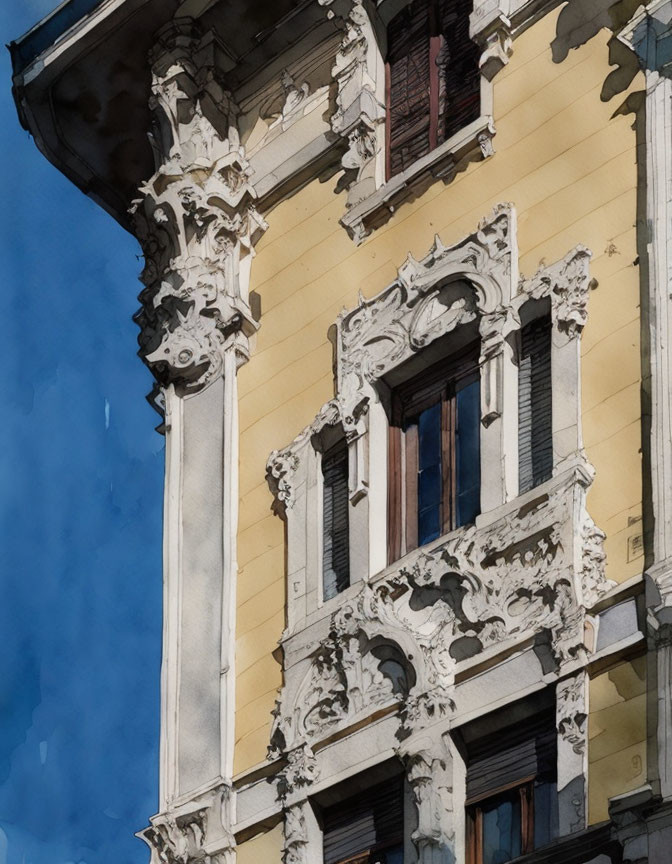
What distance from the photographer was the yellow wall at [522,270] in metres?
21.4

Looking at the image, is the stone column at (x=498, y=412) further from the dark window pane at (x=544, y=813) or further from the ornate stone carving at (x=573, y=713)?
the dark window pane at (x=544, y=813)

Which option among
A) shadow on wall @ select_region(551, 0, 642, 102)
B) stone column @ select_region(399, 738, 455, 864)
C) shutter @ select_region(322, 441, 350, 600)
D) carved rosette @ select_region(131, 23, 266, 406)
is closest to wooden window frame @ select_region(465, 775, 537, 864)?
stone column @ select_region(399, 738, 455, 864)

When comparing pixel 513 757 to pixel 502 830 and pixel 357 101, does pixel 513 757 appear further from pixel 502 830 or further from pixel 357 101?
pixel 357 101

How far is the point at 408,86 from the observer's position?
83.8 ft

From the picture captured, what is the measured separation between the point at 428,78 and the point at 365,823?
23.7ft

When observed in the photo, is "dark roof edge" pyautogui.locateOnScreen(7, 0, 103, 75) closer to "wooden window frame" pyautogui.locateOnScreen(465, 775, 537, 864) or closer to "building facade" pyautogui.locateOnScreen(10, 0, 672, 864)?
"building facade" pyautogui.locateOnScreen(10, 0, 672, 864)

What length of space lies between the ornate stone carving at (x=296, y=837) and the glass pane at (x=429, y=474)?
2.46m

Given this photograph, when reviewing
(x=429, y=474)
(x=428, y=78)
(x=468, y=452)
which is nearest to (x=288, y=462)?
(x=429, y=474)

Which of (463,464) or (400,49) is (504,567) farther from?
(400,49)

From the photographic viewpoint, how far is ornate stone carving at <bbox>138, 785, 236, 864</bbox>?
22.7m

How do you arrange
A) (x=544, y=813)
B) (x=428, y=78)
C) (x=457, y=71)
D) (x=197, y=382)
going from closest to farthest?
(x=544, y=813)
(x=457, y=71)
(x=428, y=78)
(x=197, y=382)

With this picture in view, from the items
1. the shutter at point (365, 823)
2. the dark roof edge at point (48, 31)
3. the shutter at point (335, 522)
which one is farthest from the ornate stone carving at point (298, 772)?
the dark roof edge at point (48, 31)

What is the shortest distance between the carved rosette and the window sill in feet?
4.81

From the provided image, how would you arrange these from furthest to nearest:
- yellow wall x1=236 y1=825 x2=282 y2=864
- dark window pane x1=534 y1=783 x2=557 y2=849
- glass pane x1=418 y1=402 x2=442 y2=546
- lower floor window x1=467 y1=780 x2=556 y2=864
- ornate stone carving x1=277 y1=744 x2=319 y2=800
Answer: glass pane x1=418 y1=402 x2=442 y2=546, yellow wall x1=236 y1=825 x2=282 y2=864, ornate stone carving x1=277 y1=744 x2=319 y2=800, lower floor window x1=467 y1=780 x2=556 y2=864, dark window pane x1=534 y1=783 x2=557 y2=849
